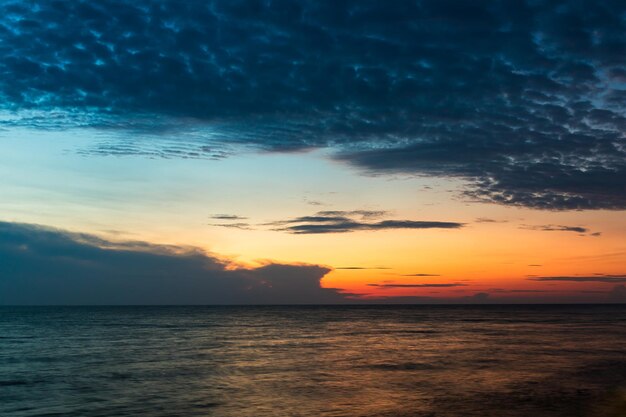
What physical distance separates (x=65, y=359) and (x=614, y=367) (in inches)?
1957


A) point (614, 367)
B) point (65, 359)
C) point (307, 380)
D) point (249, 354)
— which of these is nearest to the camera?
point (307, 380)

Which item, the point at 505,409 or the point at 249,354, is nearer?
the point at 505,409

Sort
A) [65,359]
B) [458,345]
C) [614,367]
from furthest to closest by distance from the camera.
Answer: [458,345] < [65,359] < [614,367]

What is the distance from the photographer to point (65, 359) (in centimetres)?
5428

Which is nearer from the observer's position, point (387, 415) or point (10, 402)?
point (387, 415)

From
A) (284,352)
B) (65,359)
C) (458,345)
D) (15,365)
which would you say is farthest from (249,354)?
(458,345)

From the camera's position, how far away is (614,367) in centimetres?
A: 4731

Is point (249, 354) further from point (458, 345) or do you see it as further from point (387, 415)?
point (387, 415)

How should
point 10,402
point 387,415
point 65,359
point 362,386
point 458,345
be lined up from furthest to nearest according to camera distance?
point 458,345
point 65,359
point 362,386
point 10,402
point 387,415

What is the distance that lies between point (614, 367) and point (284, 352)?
106ft

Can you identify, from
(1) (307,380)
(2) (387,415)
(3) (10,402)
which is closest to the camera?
(2) (387,415)

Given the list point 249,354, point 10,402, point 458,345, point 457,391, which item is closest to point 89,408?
point 10,402

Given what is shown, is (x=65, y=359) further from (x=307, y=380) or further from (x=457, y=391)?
(x=457, y=391)

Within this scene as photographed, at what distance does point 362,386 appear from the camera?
127ft
